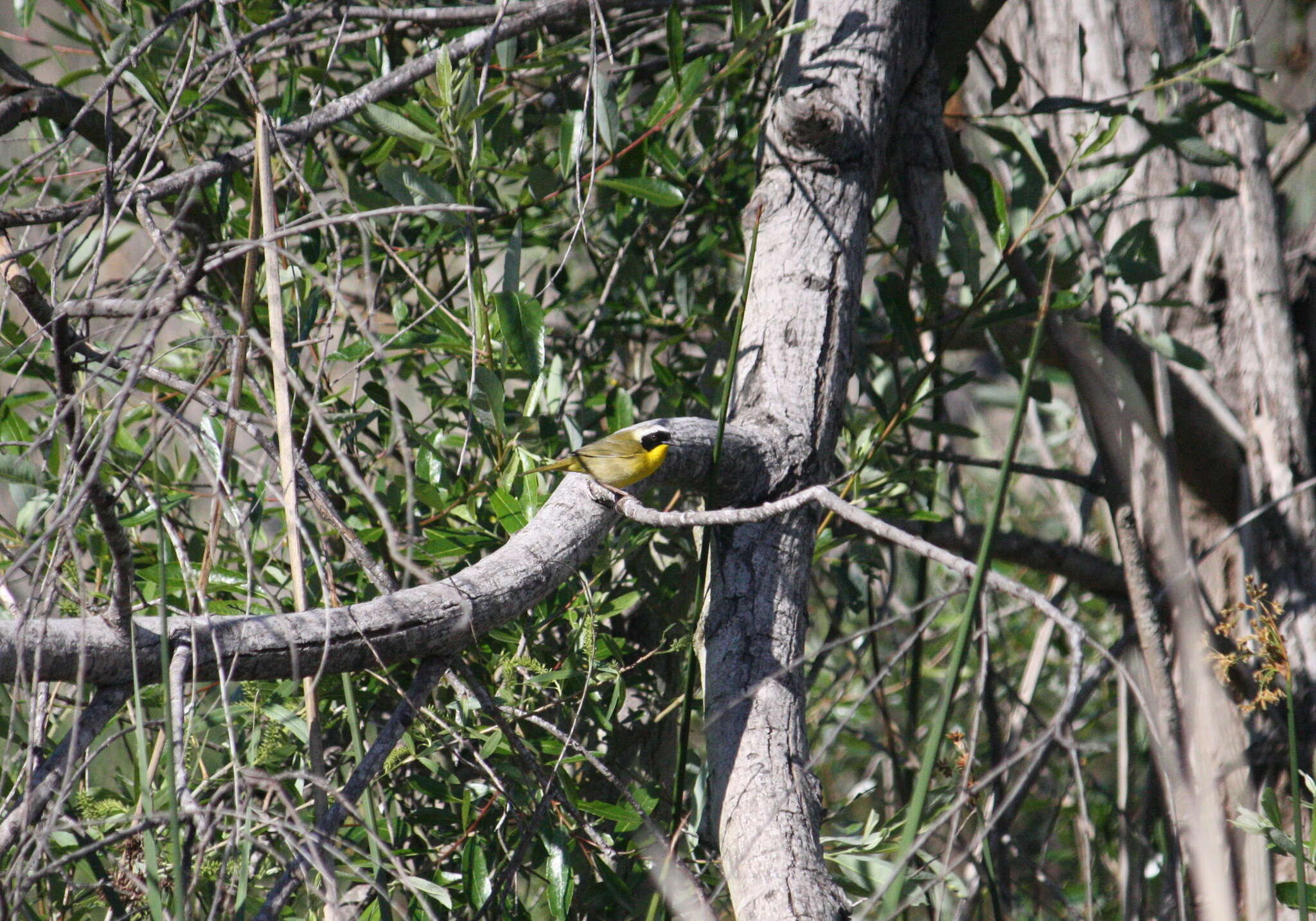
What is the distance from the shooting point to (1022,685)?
3.21 m

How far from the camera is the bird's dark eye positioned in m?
1.38

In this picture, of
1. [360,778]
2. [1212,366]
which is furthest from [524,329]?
[1212,366]

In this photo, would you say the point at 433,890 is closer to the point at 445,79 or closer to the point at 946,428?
the point at 445,79

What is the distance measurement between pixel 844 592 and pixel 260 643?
5.54 feet

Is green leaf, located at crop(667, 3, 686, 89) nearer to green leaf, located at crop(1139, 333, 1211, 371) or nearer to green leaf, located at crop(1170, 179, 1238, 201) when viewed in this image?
green leaf, located at crop(1170, 179, 1238, 201)

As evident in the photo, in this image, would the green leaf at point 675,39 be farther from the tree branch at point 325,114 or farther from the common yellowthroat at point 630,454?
the common yellowthroat at point 630,454

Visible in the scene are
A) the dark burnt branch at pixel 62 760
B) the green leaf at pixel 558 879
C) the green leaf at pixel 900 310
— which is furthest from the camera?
the green leaf at pixel 900 310

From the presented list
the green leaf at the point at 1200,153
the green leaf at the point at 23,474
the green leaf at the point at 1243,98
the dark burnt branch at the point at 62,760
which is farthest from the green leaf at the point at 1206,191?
the green leaf at the point at 23,474

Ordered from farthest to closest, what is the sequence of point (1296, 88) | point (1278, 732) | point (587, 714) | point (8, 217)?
point (1296, 88)
point (1278, 732)
point (587, 714)
point (8, 217)


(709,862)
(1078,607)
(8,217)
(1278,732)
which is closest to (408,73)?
(8,217)

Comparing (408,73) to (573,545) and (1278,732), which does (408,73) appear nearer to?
(573,545)

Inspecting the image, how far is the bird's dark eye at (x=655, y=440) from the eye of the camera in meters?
1.38

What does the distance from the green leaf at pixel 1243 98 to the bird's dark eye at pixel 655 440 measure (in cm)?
150

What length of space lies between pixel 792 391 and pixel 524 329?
46cm
